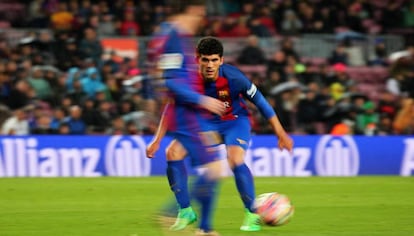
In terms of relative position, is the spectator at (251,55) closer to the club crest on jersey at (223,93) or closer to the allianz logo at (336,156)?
the allianz logo at (336,156)

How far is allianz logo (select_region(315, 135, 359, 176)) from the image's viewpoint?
723 inches

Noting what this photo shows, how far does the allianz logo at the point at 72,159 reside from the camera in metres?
17.2

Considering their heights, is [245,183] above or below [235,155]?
below

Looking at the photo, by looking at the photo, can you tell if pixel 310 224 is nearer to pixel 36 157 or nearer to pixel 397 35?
pixel 36 157

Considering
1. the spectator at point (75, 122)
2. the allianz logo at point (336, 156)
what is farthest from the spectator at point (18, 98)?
the allianz logo at point (336, 156)

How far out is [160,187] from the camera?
587 inches

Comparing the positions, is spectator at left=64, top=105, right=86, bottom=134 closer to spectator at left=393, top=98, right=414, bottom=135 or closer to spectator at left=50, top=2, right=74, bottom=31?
spectator at left=50, top=2, right=74, bottom=31

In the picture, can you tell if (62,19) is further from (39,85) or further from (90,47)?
(39,85)

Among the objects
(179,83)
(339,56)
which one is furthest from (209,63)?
(339,56)

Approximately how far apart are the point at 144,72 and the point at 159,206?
877cm

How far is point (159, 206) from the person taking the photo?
1202cm

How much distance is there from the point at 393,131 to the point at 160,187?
6.57m

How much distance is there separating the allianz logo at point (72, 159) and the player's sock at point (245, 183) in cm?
853

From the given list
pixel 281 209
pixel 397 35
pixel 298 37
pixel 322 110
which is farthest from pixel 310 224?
pixel 397 35
